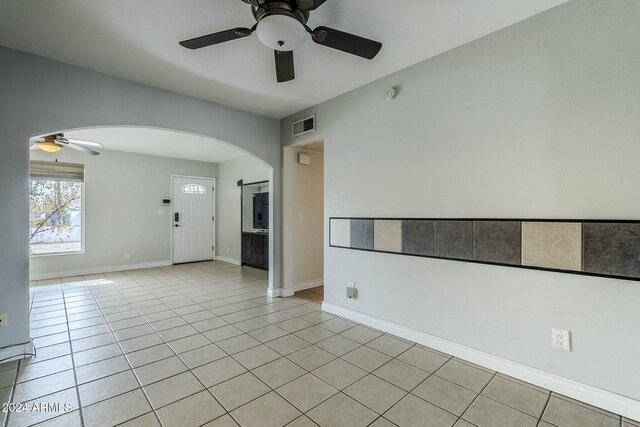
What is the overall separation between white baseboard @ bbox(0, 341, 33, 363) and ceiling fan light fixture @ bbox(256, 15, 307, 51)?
3179 millimetres

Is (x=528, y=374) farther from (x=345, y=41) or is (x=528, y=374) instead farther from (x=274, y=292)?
(x=274, y=292)

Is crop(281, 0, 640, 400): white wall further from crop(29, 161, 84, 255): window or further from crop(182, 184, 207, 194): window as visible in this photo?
crop(29, 161, 84, 255): window

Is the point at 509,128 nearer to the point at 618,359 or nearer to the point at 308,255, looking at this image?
the point at 618,359

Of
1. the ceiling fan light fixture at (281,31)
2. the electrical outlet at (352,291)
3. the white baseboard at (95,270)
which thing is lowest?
the white baseboard at (95,270)

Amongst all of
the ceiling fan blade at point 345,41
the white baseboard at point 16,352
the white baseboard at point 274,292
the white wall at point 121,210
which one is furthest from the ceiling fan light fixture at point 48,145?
the ceiling fan blade at point 345,41

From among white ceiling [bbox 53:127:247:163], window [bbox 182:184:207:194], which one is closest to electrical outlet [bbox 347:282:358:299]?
white ceiling [bbox 53:127:247:163]

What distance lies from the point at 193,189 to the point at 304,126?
451cm

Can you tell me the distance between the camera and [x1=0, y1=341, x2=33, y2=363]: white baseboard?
2.32 m

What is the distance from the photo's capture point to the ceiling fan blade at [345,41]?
1788mm

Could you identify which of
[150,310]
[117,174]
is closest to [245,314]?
[150,310]

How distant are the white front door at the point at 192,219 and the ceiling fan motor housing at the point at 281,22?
5990mm

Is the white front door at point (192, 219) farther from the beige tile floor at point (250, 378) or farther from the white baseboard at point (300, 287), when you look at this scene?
the white baseboard at point (300, 287)

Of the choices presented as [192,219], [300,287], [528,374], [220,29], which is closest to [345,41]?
[220,29]

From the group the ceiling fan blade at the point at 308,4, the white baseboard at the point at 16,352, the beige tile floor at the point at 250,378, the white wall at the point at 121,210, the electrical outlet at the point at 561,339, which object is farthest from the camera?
the white wall at the point at 121,210
